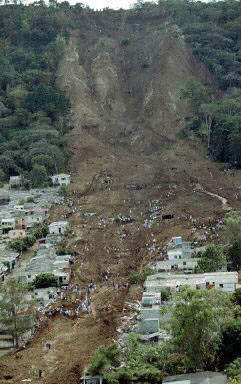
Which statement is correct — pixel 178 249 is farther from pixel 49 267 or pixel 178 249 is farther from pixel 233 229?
pixel 49 267

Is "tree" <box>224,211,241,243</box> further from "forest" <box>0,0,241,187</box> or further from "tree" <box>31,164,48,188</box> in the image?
"tree" <box>31,164,48,188</box>

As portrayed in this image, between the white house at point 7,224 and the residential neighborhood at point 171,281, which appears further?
the white house at point 7,224

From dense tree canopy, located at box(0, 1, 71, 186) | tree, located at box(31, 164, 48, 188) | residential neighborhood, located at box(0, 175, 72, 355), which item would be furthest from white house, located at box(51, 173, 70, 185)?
dense tree canopy, located at box(0, 1, 71, 186)

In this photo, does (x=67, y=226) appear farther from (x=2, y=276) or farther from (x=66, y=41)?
(x=66, y=41)

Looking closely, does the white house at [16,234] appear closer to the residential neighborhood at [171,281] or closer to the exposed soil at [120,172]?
the exposed soil at [120,172]

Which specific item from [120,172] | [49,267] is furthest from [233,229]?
[120,172]

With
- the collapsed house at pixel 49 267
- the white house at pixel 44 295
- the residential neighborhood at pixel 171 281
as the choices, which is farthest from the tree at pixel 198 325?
the collapsed house at pixel 49 267
